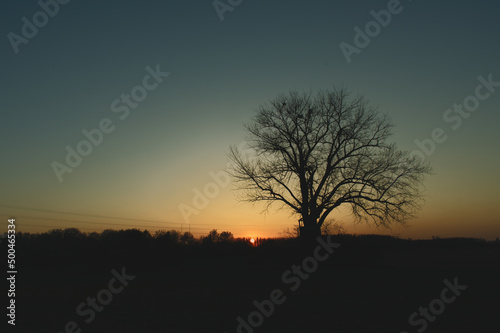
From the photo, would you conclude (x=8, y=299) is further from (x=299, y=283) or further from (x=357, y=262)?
(x=357, y=262)

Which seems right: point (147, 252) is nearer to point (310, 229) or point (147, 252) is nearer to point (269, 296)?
point (310, 229)

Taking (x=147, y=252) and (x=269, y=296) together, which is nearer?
(x=269, y=296)

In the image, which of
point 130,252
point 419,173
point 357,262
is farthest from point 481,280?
point 130,252

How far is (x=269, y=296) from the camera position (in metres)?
13.6

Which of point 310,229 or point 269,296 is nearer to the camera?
point 269,296

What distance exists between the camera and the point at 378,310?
35.3 feet

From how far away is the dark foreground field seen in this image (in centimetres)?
954

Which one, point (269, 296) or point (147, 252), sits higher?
point (147, 252)

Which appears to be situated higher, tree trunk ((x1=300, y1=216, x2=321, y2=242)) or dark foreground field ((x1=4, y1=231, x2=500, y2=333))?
A: tree trunk ((x1=300, y1=216, x2=321, y2=242))

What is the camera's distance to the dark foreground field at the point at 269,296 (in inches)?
376

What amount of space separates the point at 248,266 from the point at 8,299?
14491 millimetres

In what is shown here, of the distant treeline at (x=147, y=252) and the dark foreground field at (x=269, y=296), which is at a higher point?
the distant treeline at (x=147, y=252)

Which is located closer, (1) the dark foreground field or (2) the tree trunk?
(1) the dark foreground field

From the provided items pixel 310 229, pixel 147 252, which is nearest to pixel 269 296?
pixel 310 229
